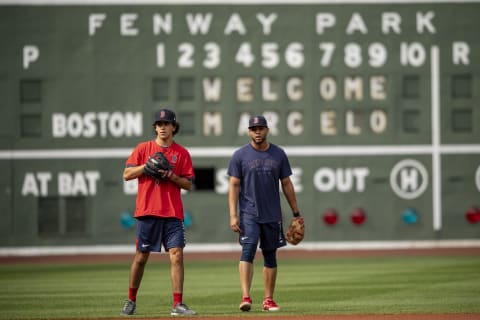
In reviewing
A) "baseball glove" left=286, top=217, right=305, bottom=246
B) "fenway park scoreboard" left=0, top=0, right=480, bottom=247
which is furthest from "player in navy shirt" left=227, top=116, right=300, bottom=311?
"fenway park scoreboard" left=0, top=0, right=480, bottom=247

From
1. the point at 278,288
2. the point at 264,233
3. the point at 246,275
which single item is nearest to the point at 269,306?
the point at 246,275

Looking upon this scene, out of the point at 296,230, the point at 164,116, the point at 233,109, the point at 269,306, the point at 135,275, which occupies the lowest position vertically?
the point at 269,306

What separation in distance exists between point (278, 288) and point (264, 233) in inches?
128

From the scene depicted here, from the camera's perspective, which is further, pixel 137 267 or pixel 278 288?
pixel 278 288

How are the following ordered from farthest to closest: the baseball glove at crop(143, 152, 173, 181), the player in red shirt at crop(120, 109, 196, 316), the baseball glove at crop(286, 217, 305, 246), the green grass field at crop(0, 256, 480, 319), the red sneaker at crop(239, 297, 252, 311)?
1. the baseball glove at crop(286, 217, 305, 246)
2. the green grass field at crop(0, 256, 480, 319)
3. the red sneaker at crop(239, 297, 252, 311)
4. the player in red shirt at crop(120, 109, 196, 316)
5. the baseball glove at crop(143, 152, 173, 181)

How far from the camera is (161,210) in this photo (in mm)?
10898

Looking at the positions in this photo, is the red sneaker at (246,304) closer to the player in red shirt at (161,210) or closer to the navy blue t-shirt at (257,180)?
the player in red shirt at (161,210)

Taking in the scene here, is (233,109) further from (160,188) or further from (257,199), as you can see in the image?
(160,188)

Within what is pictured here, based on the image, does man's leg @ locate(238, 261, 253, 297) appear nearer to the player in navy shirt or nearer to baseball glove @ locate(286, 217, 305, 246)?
the player in navy shirt

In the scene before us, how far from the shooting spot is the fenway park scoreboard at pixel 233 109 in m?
22.9

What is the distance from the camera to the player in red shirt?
1088 cm

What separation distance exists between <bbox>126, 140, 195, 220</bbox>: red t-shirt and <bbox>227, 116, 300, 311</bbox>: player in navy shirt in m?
0.55

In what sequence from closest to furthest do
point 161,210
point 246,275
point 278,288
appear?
point 161,210 < point 246,275 < point 278,288

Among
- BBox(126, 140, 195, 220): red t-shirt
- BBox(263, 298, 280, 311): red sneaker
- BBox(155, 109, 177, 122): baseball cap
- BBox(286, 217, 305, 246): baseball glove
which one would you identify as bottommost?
BBox(263, 298, 280, 311): red sneaker
